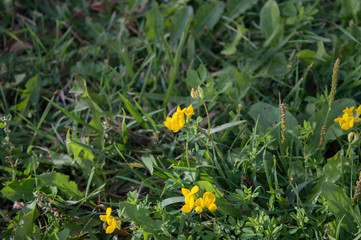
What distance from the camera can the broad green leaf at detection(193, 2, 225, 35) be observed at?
293 centimetres

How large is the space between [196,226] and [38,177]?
0.90 metres

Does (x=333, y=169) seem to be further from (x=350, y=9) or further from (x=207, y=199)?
(x=350, y=9)

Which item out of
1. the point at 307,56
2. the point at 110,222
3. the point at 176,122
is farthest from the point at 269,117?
the point at 110,222

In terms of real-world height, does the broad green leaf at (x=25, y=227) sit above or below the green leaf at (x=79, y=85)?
below

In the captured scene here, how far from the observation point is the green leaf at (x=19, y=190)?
80.8 inches

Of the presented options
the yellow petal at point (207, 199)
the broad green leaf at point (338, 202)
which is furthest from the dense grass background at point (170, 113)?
the yellow petal at point (207, 199)

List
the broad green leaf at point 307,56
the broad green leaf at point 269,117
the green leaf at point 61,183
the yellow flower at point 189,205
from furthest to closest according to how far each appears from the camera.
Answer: the broad green leaf at point 307,56 < the broad green leaf at point 269,117 < the green leaf at point 61,183 < the yellow flower at point 189,205

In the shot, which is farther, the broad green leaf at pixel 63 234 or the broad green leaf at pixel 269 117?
the broad green leaf at pixel 269 117

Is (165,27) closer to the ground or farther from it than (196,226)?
farther from it

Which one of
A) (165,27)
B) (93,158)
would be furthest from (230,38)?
(93,158)

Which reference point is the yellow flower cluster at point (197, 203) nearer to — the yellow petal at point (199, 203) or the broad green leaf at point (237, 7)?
the yellow petal at point (199, 203)

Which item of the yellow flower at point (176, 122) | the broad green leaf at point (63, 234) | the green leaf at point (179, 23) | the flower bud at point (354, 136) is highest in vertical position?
the green leaf at point (179, 23)

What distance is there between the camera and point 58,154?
2.29 m

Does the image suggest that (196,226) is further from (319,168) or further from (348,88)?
(348,88)
